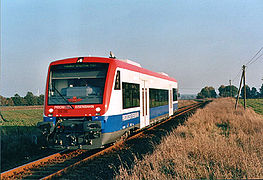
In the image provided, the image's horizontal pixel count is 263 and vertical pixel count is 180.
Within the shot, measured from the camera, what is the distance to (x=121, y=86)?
1017 centimetres

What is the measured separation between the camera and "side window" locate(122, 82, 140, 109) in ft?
34.5

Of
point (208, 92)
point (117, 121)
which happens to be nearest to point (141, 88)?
point (117, 121)

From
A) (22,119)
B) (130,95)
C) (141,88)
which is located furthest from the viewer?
(22,119)

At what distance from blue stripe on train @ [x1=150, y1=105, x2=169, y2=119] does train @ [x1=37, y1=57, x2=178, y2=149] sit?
440 cm

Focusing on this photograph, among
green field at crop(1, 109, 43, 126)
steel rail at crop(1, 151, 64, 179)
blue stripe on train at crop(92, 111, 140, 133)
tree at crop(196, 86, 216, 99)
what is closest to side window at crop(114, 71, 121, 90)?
blue stripe on train at crop(92, 111, 140, 133)

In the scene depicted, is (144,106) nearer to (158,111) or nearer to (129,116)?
(129,116)

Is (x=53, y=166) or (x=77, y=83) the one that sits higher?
(x=77, y=83)

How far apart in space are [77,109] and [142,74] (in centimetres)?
502

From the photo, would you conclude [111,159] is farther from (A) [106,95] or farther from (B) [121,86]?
(B) [121,86]

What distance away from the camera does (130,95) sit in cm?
1128

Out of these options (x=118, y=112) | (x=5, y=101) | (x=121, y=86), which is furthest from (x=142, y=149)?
(x=5, y=101)

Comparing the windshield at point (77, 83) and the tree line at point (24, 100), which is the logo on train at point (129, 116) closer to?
the windshield at point (77, 83)

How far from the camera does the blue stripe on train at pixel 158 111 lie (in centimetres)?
1516

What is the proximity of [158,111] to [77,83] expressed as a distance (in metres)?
8.10
